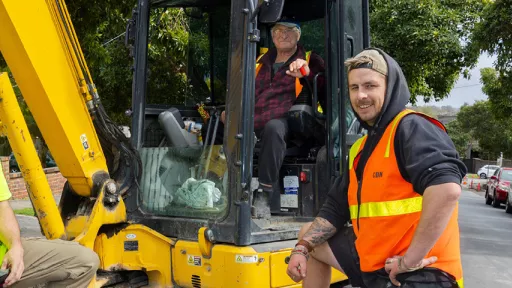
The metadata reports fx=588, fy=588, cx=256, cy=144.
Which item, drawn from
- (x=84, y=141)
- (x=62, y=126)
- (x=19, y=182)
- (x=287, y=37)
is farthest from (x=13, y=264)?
(x=19, y=182)

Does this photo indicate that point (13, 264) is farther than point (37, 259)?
No

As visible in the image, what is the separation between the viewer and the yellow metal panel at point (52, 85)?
372cm

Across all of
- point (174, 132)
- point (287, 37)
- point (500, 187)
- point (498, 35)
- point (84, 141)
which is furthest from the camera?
point (500, 187)

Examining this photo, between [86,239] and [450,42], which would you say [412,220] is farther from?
[450,42]

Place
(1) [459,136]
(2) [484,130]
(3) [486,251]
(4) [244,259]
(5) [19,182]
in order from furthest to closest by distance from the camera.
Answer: (1) [459,136] < (2) [484,130] < (5) [19,182] < (3) [486,251] < (4) [244,259]

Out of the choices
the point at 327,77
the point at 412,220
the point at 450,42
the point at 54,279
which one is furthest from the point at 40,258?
the point at 450,42

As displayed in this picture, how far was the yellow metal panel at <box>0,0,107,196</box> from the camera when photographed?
372cm

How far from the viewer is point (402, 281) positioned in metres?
2.56

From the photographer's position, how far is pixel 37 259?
312 cm

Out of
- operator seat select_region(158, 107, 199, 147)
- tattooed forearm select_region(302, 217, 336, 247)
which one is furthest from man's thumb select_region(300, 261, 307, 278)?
operator seat select_region(158, 107, 199, 147)

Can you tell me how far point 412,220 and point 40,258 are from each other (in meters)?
1.94

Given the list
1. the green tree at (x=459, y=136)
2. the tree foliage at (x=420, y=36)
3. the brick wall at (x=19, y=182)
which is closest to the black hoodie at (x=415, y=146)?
the tree foliage at (x=420, y=36)

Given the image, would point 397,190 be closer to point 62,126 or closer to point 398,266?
point 398,266

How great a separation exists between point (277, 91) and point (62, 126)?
65.9 inches
